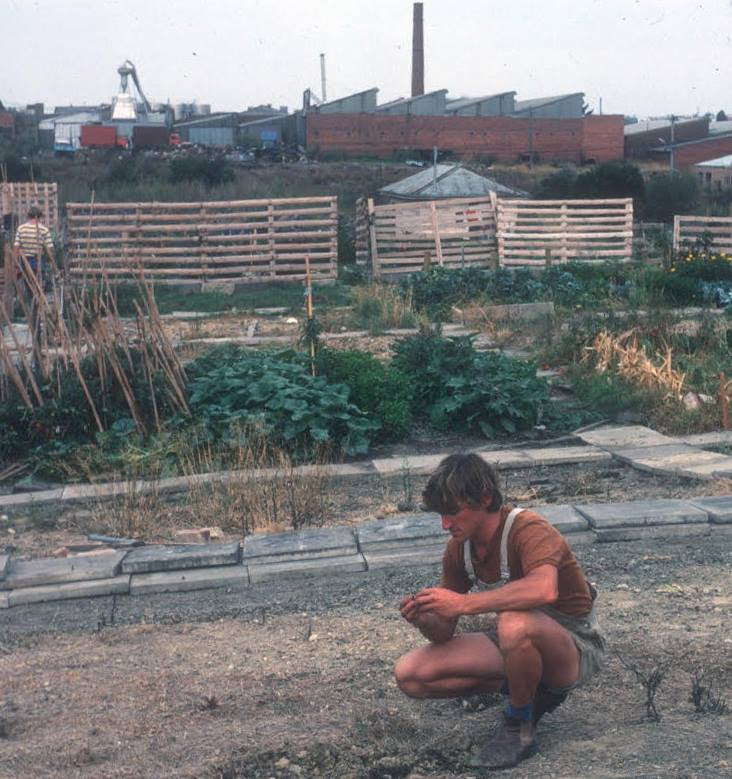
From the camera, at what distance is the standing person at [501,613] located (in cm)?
360

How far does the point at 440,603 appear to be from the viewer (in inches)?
141

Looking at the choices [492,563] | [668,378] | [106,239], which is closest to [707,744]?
[492,563]

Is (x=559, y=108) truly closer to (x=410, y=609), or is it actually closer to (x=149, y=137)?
(x=149, y=137)

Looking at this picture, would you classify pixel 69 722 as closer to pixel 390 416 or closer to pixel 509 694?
pixel 509 694

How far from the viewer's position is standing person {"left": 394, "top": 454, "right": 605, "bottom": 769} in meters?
3.60

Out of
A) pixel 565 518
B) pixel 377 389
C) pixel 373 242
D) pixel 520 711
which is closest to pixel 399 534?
pixel 565 518

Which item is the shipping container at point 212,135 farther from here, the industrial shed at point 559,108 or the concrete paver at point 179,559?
the concrete paver at point 179,559

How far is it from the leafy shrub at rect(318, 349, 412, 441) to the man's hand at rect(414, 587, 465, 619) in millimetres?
4893

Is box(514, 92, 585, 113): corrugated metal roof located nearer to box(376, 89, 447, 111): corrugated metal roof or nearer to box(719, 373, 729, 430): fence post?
box(376, 89, 447, 111): corrugated metal roof

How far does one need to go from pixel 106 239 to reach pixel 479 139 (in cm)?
3901

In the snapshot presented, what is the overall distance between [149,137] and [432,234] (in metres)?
38.8

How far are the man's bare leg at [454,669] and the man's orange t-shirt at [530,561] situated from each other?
0.20m

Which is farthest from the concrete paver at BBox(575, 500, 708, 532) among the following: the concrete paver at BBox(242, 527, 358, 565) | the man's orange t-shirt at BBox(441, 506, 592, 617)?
the man's orange t-shirt at BBox(441, 506, 592, 617)

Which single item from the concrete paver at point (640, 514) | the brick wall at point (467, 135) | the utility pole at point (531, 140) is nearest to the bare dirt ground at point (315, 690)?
the concrete paver at point (640, 514)
